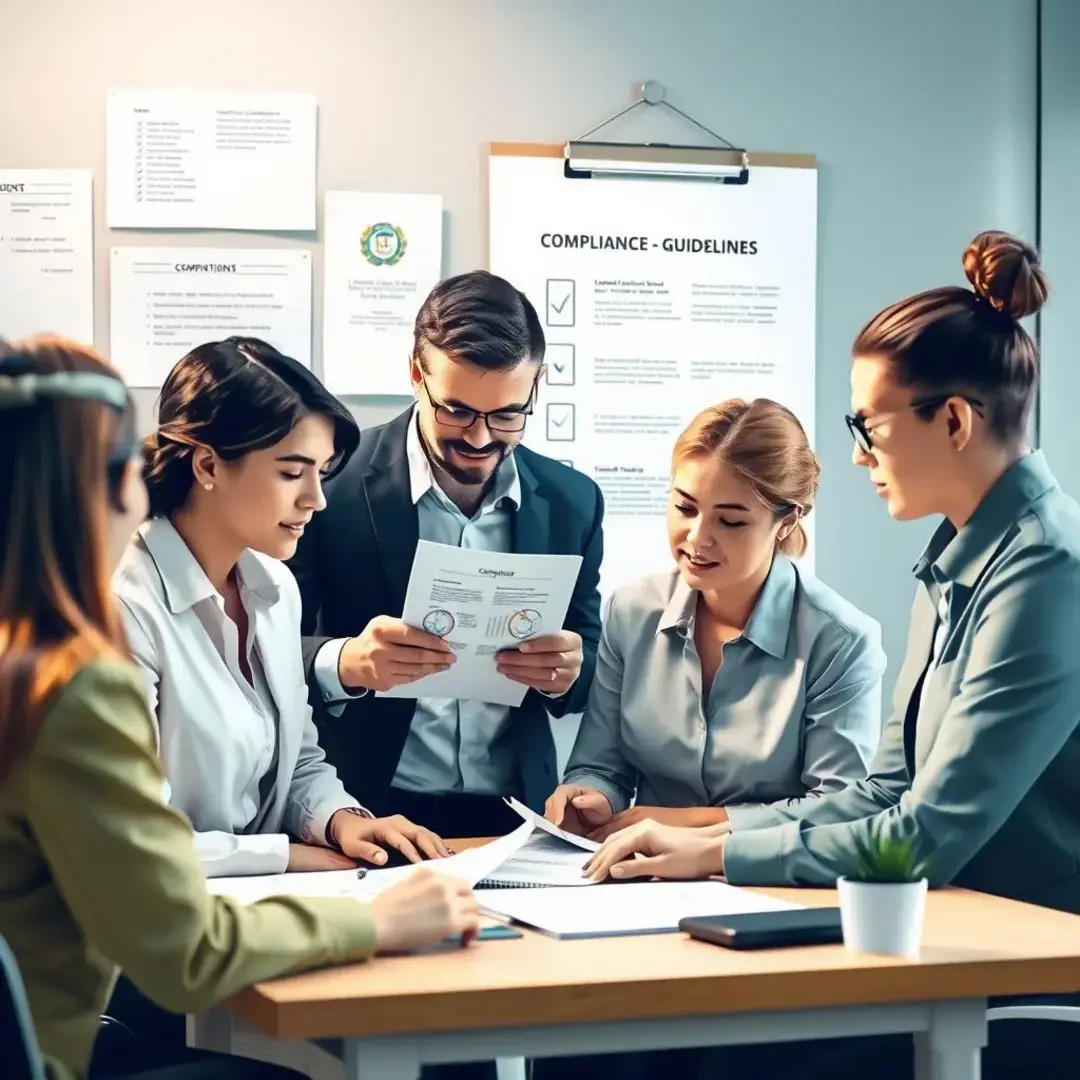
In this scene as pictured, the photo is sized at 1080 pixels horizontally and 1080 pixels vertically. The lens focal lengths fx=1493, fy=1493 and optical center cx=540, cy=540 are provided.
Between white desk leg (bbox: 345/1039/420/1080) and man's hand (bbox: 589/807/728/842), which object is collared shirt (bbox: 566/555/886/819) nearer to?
man's hand (bbox: 589/807/728/842)

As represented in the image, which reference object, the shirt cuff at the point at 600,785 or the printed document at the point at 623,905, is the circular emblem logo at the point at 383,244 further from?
the printed document at the point at 623,905

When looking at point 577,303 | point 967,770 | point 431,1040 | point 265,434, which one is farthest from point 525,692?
point 577,303

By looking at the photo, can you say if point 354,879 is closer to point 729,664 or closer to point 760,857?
point 760,857

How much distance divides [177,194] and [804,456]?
170 cm

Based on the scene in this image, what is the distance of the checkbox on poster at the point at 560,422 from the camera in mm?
3590

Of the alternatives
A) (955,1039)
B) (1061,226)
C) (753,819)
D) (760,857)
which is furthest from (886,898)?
(1061,226)

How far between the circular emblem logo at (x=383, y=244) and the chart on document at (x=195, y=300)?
14cm

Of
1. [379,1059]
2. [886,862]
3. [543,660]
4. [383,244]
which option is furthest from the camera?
[383,244]

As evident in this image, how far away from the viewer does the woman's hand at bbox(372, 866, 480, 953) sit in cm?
145

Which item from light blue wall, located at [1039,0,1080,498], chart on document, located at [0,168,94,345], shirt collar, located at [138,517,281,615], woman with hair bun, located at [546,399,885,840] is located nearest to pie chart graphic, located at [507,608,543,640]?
woman with hair bun, located at [546,399,885,840]

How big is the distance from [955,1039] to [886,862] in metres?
0.19

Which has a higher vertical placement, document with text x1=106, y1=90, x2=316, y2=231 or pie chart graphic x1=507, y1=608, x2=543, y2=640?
document with text x1=106, y1=90, x2=316, y2=231

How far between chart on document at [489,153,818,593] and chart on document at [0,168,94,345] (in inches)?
37.1

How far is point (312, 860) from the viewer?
2.01 m
